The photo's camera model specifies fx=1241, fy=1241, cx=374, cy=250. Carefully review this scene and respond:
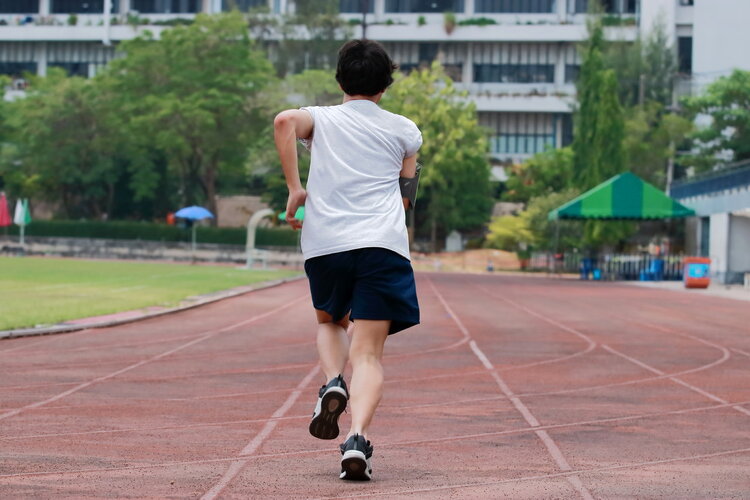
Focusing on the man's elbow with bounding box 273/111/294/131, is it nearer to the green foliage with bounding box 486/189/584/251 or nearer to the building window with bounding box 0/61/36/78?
the green foliage with bounding box 486/189/584/251

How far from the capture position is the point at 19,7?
89.8m

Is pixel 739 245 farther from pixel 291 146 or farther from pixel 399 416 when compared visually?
pixel 291 146

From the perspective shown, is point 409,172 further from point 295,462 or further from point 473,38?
point 473,38

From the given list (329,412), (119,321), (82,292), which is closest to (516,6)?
(82,292)

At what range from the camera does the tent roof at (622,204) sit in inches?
1718

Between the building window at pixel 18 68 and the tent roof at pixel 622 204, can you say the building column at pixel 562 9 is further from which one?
the tent roof at pixel 622 204

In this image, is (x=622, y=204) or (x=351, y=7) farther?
(x=351, y=7)

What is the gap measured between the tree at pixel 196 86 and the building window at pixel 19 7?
2749 centimetres

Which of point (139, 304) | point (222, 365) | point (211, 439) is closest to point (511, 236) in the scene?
point (139, 304)

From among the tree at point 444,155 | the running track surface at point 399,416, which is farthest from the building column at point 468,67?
the running track surface at point 399,416

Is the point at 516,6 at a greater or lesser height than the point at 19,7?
greater

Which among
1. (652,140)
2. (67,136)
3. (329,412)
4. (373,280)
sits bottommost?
(329,412)

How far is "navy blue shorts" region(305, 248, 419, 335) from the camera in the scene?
5.62m

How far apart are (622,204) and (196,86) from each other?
27256mm
